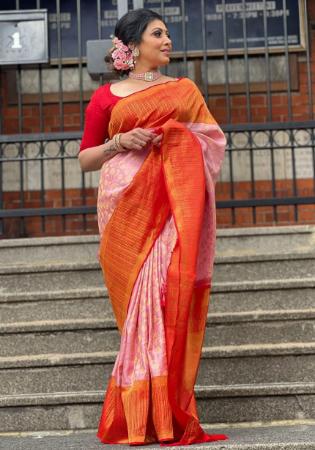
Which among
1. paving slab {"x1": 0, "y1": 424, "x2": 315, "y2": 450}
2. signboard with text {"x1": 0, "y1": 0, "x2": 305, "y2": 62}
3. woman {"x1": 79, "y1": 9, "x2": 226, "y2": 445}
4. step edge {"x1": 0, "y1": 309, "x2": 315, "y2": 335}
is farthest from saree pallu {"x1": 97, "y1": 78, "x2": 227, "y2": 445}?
signboard with text {"x1": 0, "y1": 0, "x2": 305, "y2": 62}

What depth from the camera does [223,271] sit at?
5.38 metres

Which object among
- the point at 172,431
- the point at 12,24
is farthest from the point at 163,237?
the point at 12,24

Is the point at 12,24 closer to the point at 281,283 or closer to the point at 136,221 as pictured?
the point at 281,283

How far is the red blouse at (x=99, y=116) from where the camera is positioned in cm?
399

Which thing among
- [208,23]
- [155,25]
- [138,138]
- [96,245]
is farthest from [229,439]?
[208,23]

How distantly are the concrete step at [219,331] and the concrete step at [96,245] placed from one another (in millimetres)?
1168

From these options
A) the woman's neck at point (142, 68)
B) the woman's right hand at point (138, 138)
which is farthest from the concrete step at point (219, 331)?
the woman's neck at point (142, 68)

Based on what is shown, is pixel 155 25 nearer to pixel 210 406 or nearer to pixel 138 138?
pixel 138 138

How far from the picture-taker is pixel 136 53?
4.03 m

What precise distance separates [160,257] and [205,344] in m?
1.05

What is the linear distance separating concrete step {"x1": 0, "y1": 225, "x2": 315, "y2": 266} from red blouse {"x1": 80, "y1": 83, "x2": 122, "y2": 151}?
1.97 meters

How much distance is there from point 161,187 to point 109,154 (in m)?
0.26

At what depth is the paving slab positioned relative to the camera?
3.50 metres

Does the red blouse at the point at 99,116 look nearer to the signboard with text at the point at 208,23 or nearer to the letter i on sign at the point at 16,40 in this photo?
the letter i on sign at the point at 16,40
